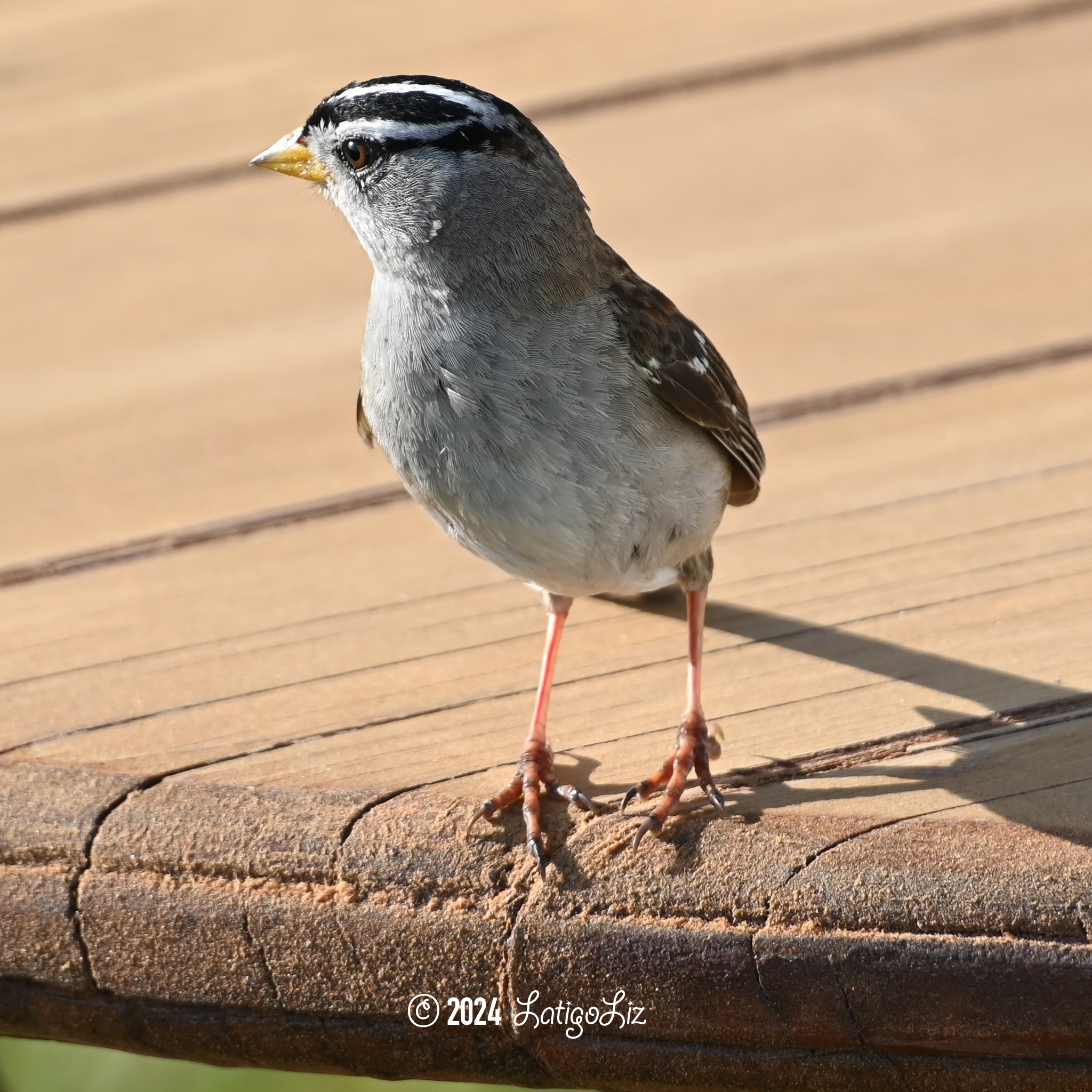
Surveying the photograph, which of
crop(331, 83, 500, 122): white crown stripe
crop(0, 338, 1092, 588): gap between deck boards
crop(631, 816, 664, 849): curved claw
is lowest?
crop(631, 816, 664, 849): curved claw

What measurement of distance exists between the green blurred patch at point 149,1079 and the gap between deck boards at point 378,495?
55.3 inches

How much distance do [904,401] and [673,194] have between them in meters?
0.99

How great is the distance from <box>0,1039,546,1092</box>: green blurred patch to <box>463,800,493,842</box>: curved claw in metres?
1.79

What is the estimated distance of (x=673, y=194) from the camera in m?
3.67

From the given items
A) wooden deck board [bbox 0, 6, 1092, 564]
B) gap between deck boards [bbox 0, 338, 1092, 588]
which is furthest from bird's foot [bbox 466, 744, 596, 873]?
wooden deck board [bbox 0, 6, 1092, 564]

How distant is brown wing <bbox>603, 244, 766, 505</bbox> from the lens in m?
2.25

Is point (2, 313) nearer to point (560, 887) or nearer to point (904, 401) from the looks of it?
point (904, 401)

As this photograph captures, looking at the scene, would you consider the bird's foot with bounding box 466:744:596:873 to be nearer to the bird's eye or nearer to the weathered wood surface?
the weathered wood surface

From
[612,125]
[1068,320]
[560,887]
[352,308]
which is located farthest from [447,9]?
[560,887]

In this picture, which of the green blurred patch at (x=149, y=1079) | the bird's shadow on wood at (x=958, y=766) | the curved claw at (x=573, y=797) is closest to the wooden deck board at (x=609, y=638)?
the bird's shadow on wood at (x=958, y=766)

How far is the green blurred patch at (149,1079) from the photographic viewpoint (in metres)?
3.61

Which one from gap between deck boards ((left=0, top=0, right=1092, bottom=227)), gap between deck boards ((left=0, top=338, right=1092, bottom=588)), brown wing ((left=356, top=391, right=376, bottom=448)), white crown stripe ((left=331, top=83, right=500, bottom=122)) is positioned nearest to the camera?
white crown stripe ((left=331, top=83, right=500, bottom=122))

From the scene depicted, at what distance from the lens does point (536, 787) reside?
6.64 ft

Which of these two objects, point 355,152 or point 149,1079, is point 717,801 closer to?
point 355,152
